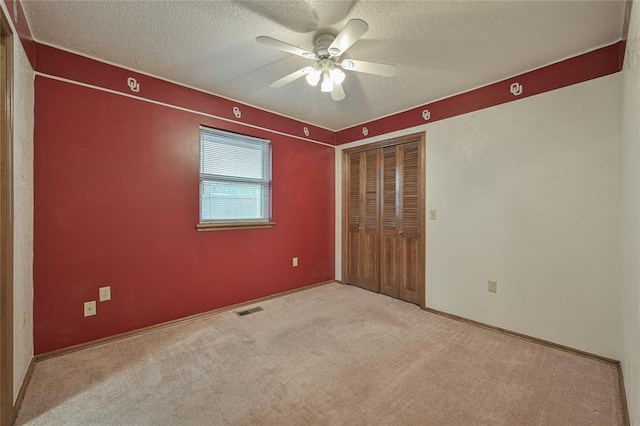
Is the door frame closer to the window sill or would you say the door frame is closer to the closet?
the window sill

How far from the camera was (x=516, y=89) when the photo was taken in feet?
8.11

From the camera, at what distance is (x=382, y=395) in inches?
66.0

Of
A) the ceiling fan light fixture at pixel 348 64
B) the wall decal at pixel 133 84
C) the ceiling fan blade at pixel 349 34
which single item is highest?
the wall decal at pixel 133 84

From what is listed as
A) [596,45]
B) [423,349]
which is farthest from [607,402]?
[596,45]

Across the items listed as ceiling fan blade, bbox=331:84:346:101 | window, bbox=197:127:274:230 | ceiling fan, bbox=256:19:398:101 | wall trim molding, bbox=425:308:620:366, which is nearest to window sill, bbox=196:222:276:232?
window, bbox=197:127:274:230

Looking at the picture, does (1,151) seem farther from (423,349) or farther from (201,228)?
(423,349)

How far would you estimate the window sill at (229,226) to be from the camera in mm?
2845

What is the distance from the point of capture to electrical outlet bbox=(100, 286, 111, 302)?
229cm

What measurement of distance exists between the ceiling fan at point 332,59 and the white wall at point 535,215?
1411 mm

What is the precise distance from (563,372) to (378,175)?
2.56 metres

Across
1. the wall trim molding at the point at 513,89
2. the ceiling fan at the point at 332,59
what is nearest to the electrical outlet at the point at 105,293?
the ceiling fan at the point at 332,59

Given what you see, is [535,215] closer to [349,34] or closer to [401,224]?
[401,224]

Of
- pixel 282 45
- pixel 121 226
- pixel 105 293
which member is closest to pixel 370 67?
pixel 282 45

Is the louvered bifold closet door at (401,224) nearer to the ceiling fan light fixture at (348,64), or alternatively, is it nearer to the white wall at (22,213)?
the ceiling fan light fixture at (348,64)
